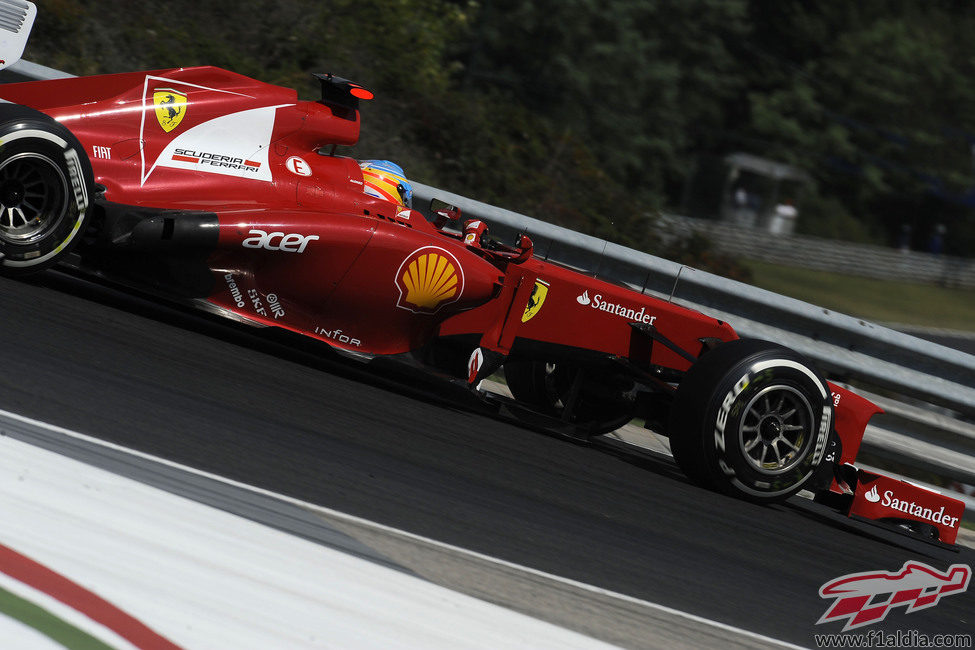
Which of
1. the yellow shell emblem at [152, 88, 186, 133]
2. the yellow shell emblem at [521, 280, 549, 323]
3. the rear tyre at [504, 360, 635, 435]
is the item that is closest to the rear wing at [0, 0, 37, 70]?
the yellow shell emblem at [152, 88, 186, 133]

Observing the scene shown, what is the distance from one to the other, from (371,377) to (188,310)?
97 cm

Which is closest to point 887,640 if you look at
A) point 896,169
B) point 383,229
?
point 383,229

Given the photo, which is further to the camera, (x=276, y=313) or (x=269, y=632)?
(x=276, y=313)

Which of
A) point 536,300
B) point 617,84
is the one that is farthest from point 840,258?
point 536,300

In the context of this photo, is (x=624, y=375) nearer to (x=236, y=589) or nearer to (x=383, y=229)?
(x=383, y=229)

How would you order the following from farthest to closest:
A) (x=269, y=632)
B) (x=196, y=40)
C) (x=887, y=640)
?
(x=196, y=40), (x=887, y=640), (x=269, y=632)

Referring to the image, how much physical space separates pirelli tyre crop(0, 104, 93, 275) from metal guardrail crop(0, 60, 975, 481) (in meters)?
2.48

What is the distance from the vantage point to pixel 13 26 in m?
5.35

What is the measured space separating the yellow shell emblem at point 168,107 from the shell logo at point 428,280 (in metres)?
1.23

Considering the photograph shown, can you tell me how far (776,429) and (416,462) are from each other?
189 centimetres

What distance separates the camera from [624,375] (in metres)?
5.95

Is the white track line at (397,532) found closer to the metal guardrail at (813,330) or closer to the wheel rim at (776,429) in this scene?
the wheel rim at (776,429)

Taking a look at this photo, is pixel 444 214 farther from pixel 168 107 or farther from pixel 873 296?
pixel 873 296

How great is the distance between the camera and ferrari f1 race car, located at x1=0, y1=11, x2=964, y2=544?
502 centimetres
